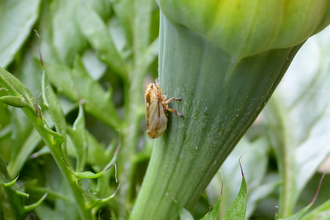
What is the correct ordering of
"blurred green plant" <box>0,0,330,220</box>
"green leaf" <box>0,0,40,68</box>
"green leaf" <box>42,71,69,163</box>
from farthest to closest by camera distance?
1. "green leaf" <box>0,0,40,68</box>
2. "green leaf" <box>42,71,69,163</box>
3. "blurred green plant" <box>0,0,330,220</box>

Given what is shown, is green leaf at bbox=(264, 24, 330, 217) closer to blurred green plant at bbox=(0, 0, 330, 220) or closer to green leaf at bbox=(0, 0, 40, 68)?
blurred green plant at bbox=(0, 0, 330, 220)

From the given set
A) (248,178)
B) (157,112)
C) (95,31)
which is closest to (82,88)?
(95,31)

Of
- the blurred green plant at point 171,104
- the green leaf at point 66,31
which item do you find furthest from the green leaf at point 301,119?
the green leaf at point 66,31

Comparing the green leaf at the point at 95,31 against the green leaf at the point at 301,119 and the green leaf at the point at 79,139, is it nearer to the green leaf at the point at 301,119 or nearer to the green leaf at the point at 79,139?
the green leaf at the point at 79,139

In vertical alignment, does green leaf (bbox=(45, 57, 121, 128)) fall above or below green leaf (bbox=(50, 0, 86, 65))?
below

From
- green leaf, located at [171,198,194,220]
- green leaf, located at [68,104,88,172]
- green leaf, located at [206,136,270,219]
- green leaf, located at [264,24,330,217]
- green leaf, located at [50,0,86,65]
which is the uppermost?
green leaf, located at [50,0,86,65]

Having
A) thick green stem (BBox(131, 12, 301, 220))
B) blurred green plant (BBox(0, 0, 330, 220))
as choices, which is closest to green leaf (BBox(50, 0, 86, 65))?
blurred green plant (BBox(0, 0, 330, 220))

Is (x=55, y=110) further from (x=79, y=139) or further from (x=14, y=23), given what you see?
(x=14, y=23)
